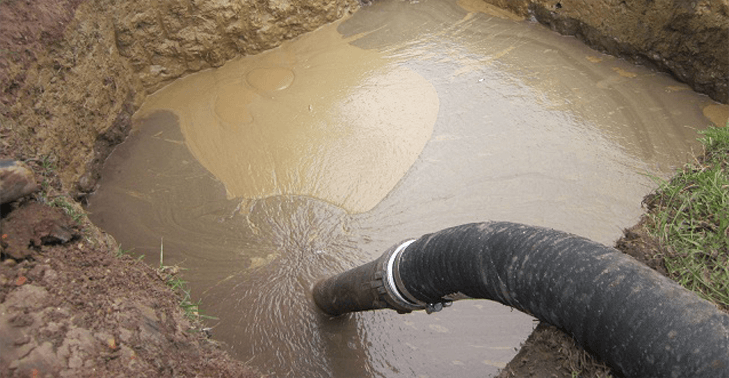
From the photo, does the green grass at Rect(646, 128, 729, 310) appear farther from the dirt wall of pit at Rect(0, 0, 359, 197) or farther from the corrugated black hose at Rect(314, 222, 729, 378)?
the dirt wall of pit at Rect(0, 0, 359, 197)

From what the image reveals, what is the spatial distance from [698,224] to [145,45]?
4.76 meters

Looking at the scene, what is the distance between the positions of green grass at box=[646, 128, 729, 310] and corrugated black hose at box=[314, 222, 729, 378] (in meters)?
0.68

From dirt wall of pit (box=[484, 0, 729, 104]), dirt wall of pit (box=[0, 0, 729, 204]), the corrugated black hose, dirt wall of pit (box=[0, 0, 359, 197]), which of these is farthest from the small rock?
dirt wall of pit (box=[484, 0, 729, 104])

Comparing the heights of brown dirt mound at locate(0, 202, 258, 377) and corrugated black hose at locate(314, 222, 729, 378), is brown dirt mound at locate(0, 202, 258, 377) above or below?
below

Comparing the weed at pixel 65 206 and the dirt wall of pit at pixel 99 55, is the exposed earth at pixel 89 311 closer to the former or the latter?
the weed at pixel 65 206

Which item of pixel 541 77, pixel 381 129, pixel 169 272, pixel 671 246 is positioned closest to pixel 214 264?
pixel 169 272

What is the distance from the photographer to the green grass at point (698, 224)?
2555mm

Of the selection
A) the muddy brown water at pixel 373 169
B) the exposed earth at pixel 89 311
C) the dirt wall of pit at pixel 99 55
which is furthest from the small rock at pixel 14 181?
the muddy brown water at pixel 373 169

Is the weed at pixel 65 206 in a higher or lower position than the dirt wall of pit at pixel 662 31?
lower

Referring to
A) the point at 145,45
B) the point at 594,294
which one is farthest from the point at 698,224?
the point at 145,45

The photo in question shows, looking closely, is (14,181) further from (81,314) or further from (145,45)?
(145,45)

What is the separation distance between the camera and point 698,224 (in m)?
2.79

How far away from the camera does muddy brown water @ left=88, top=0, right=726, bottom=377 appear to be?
12.0 ft

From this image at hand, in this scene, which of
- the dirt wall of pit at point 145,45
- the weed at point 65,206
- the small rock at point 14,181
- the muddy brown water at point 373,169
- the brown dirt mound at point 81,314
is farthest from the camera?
the dirt wall of pit at point 145,45
